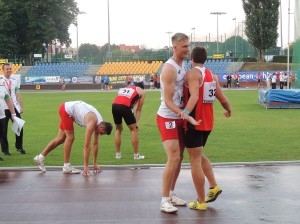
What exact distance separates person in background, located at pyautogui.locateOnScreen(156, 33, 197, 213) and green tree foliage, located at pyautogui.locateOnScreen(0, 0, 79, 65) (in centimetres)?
7375

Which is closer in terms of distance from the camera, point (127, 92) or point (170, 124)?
point (170, 124)

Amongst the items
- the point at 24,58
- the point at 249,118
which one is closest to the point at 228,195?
the point at 249,118

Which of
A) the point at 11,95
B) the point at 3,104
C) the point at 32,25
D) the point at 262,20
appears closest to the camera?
the point at 3,104

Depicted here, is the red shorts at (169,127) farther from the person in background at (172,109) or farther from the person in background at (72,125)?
the person in background at (72,125)

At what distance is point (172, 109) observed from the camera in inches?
281

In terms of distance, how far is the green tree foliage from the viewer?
7956cm

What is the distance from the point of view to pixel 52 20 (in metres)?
81.9

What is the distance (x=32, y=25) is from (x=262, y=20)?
3013cm

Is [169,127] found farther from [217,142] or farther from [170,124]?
[217,142]

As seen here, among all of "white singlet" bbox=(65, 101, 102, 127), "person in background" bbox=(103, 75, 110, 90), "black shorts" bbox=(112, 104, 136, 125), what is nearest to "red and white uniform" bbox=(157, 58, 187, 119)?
"white singlet" bbox=(65, 101, 102, 127)

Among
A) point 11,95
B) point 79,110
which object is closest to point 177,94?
point 79,110

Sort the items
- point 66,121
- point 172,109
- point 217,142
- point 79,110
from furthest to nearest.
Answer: point 217,142 < point 66,121 < point 79,110 < point 172,109

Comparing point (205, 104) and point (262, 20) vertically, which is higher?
point (262, 20)

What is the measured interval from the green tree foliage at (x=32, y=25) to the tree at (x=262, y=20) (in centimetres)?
2656
